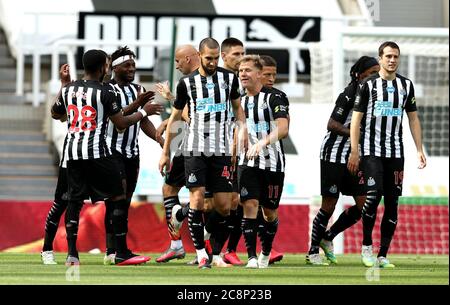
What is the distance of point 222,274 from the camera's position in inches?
442

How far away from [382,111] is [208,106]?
1646 mm

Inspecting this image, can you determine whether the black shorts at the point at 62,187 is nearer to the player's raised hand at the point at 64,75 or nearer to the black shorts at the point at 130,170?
the black shorts at the point at 130,170

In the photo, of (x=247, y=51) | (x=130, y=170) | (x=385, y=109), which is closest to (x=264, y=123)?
(x=385, y=109)

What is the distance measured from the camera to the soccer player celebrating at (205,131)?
11.7m

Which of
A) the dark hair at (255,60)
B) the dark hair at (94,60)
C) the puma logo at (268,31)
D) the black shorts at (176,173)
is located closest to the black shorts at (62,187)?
the dark hair at (94,60)

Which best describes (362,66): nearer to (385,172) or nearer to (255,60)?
(385,172)

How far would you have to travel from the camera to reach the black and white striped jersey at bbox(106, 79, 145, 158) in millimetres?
12656

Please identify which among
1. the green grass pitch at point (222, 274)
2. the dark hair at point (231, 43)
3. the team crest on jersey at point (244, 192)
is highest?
the dark hair at point (231, 43)

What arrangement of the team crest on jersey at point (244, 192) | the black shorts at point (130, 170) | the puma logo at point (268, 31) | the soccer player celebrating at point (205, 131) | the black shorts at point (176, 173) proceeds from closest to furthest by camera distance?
the soccer player celebrating at point (205, 131) → the team crest on jersey at point (244, 192) → the black shorts at point (130, 170) → the black shorts at point (176, 173) → the puma logo at point (268, 31)

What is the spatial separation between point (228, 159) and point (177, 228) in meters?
1.48

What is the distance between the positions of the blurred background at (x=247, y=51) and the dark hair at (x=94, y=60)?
18.7 feet

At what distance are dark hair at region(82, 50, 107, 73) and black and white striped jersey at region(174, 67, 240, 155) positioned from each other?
0.66m

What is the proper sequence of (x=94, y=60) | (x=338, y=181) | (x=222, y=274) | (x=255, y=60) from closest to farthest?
(x=222, y=274)
(x=94, y=60)
(x=255, y=60)
(x=338, y=181)
